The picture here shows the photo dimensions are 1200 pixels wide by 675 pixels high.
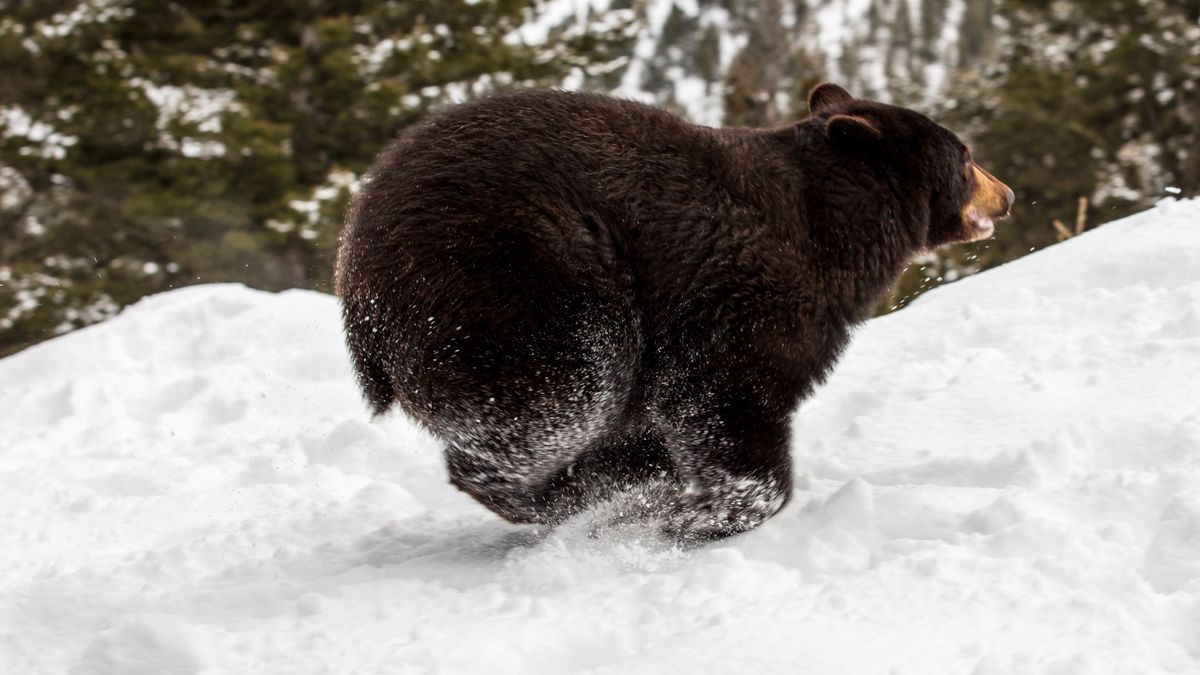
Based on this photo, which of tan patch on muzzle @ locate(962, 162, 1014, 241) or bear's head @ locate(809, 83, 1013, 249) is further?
tan patch on muzzle @ locate(962, 162, 1014, 241)

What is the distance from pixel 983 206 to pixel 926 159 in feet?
1.43

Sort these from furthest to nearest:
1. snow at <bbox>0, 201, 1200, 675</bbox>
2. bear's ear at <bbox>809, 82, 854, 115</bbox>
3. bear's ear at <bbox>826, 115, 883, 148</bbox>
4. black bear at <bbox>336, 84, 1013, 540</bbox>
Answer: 1. bear's ear at <bbox>809, 82, 854, 115</bbox>
2. bear's ear at <bbox>826, 115, 883, 148</bbox>
3. black bear at <bbox>336, 84, 1013, 540</bbox>
4. snow at <bbox>0, 201, 1200, 675</bbox>

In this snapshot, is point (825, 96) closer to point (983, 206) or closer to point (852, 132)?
point (852, 132)

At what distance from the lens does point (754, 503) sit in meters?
3.69

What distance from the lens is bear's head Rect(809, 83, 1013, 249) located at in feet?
12.9

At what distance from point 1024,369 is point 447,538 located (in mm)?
2391

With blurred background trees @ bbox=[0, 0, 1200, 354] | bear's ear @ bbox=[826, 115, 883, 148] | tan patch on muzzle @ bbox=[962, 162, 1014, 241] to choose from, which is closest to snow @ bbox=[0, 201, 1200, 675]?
tan patch on muzzle @ bbox=[962, 162, 1014, 241]

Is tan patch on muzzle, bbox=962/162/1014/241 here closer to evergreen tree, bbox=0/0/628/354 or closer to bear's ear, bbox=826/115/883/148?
bear's ear, bbox=826/115/883/148

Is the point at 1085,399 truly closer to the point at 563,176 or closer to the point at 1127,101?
the point at 563,176

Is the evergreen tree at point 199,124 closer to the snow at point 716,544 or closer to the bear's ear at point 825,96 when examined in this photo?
the snow at point 716,544

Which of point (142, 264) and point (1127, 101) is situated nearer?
point (142, 264)

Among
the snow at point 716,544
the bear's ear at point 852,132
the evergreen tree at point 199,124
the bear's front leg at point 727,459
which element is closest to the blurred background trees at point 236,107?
the evergreen tree at point 199,124

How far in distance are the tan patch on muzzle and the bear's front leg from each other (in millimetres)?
1186

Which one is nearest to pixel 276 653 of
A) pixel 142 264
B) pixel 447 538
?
pixel 447 538
